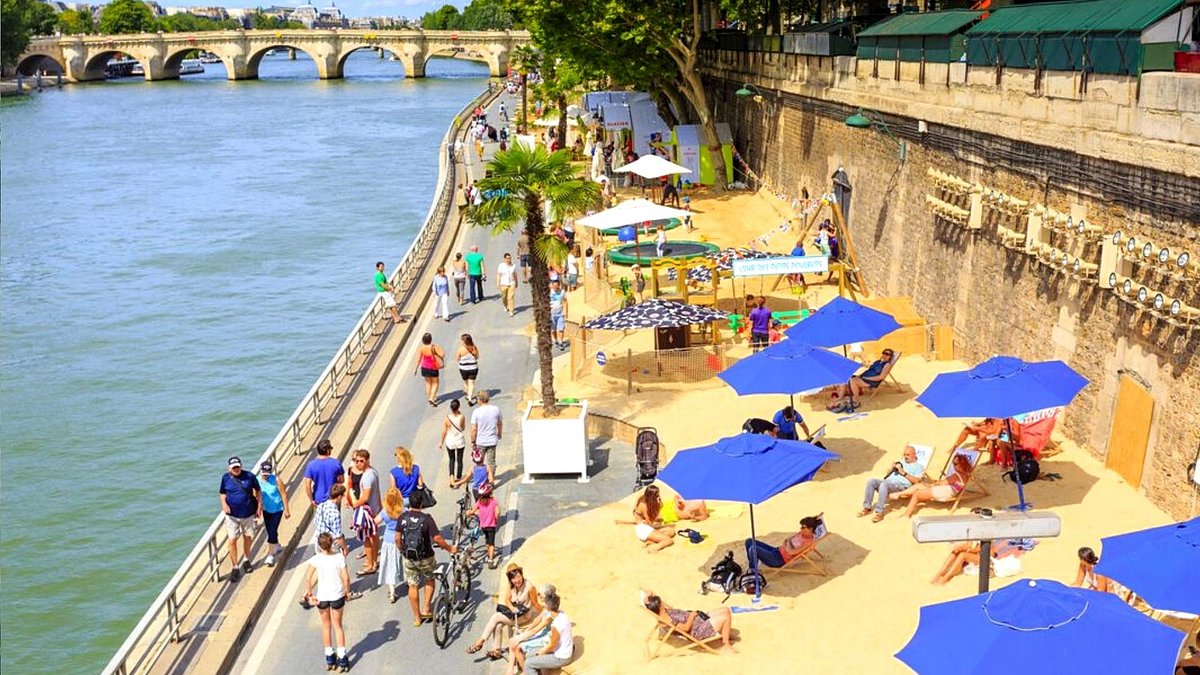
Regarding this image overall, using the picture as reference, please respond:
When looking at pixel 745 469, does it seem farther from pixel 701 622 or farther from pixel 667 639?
pixel 667 639

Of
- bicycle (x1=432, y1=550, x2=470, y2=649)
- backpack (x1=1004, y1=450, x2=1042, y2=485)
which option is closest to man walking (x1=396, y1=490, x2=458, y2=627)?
bicycle (x1=432, y1=550, x2=470, y2=649)

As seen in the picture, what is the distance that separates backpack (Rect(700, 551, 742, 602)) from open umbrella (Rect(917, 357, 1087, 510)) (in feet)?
9.58

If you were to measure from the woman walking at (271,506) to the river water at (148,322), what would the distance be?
12.4 ft

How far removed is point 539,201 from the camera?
18.3 metres

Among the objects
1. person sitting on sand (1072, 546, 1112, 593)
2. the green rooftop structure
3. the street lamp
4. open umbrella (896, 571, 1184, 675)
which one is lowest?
person sitting on sand (1072, 546, 1112, 593)

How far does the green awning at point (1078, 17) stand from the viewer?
1517cm

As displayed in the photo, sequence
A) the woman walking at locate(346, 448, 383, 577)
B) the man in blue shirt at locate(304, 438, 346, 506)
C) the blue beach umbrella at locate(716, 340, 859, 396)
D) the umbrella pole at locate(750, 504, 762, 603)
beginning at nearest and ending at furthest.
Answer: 1. the umbrella pole at locate(750, 504, 762, 603)
2. the woman walking at locate(346, 448, 383, 577)
3. the man in blue shirt at locate(304, 438, 346, 506)
4. the blue beach umbrella at locate(716, 340, 859, 396)

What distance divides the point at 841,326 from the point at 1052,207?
3.33 meters

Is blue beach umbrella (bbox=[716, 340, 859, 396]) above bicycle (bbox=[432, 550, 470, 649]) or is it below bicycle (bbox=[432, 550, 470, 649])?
above

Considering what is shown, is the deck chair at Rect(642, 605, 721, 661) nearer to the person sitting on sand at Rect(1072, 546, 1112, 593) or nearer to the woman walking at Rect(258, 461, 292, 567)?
the person sitting on sand at Rect(1072, 546, 1112, 593)

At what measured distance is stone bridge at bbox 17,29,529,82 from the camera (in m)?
136

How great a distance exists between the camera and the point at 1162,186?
1374 cm

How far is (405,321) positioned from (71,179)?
47.8 meters

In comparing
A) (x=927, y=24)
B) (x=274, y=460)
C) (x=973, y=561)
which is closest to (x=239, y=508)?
(x=274, y=460)
